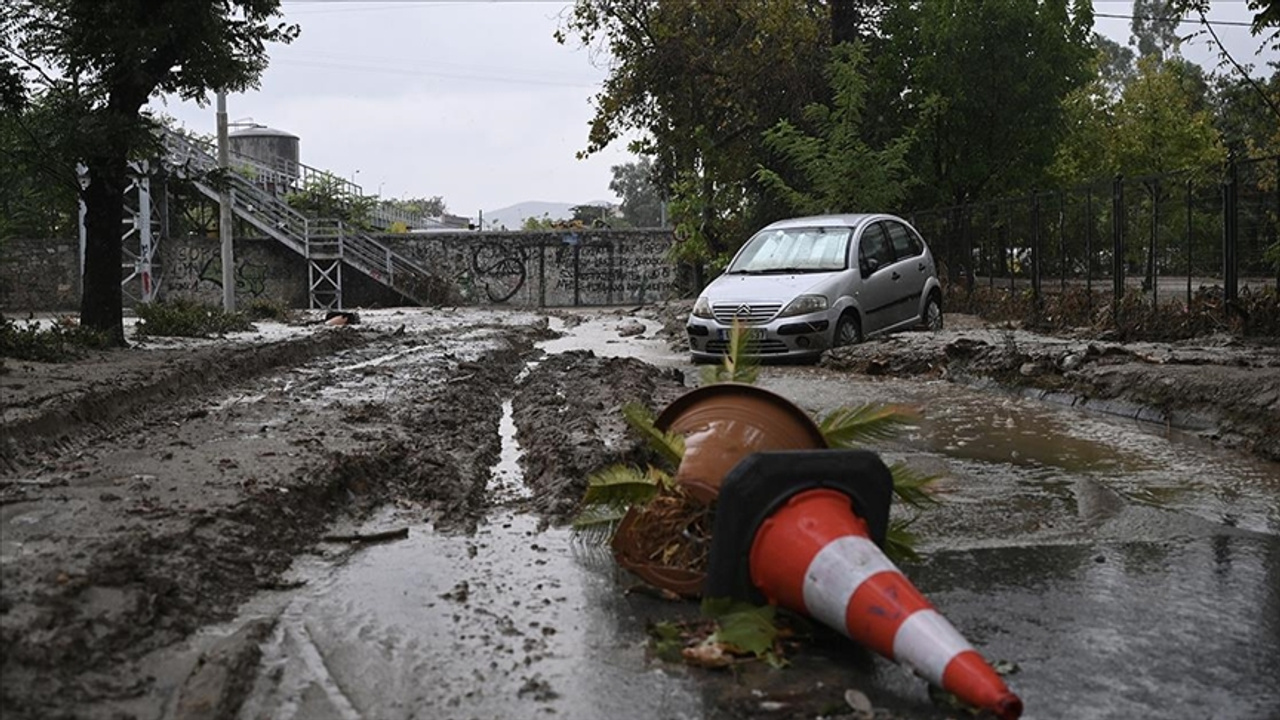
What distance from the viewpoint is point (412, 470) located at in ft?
21.8

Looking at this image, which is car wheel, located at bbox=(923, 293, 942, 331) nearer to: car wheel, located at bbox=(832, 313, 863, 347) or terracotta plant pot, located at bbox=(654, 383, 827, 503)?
car wheel, located at bbox=(832, 313, 863, 347)

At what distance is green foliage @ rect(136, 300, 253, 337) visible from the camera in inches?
672

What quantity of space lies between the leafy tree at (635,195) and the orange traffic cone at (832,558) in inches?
3513

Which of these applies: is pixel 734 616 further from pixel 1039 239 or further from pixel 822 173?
pixel 822 173

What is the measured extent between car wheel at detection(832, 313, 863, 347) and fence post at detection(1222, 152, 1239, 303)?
4095mm

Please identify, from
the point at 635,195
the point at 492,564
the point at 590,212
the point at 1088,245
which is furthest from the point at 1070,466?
the point at 635,195

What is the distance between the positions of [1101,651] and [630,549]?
167 centimetres

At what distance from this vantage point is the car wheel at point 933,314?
16.4m

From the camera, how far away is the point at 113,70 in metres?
13.8

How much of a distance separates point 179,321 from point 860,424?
1434 cm

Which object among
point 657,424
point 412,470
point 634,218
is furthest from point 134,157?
point 634,218

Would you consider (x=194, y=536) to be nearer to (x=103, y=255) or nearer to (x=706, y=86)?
(x=103, y=255)

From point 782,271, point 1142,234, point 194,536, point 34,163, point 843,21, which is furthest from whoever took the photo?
point 843,21

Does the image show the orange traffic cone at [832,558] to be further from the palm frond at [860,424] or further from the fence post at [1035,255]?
the fence post at [1035,255]
